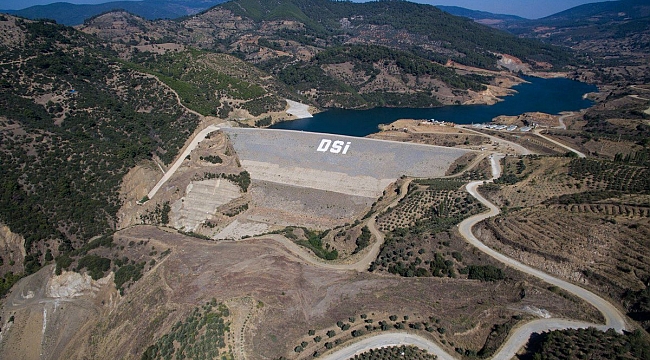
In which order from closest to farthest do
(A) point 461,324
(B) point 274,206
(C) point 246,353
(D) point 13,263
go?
(C) point 246,353 < (A) point 461,324 < (D) point 13,263 < (B) point 274,206

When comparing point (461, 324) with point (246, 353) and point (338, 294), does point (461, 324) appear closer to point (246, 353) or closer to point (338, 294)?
point (338, 294)

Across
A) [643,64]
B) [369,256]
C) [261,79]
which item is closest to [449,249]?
[369,256]

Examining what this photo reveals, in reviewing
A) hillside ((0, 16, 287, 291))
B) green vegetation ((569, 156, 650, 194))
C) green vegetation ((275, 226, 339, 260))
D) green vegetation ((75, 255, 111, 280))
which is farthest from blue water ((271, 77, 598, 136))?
green vegetation ((75, 255, 111, 280))

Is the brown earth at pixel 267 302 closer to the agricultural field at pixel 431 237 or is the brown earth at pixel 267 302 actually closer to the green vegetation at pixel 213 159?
the agricultural field at pixel 431 237

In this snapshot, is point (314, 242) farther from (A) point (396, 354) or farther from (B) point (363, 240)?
(A) point (396, 354)

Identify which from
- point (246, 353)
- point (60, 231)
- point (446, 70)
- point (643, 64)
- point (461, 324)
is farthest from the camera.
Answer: point (643, 64)

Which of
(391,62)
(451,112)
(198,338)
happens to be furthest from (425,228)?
(391,62)

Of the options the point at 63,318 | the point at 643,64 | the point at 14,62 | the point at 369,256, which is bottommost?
the point at 63,318
